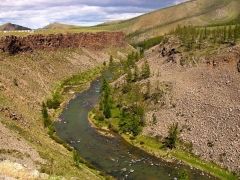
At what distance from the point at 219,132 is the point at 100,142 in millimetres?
29548

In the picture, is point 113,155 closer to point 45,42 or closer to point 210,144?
point 210,144

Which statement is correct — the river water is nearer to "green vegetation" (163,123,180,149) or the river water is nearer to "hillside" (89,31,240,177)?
"hillside" (89,31,240,177)

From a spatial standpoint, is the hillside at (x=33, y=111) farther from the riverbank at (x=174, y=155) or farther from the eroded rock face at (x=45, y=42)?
the riverbank at (x=174, y=155)

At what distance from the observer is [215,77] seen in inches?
3194

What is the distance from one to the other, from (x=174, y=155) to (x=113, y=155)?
564 inches

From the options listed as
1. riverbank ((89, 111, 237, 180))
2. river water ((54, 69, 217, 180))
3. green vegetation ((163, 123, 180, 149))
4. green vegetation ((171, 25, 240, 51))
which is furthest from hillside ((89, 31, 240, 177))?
river water ((54, 69, 217, 180))

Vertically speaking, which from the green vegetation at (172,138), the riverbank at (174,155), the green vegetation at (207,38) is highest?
the green vegetation at (207,38)

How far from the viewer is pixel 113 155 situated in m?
64.6

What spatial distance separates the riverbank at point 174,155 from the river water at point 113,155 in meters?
1.25

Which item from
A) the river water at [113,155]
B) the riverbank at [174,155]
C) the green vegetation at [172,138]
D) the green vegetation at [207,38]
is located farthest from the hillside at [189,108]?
the river water at [113,155]

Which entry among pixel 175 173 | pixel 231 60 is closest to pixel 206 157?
pixel 175 173

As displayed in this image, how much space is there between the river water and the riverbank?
125 centimetres

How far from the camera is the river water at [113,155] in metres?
57.2

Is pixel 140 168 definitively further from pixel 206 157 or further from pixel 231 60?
pixel 231 60
